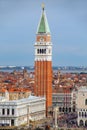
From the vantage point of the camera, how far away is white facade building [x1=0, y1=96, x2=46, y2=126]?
73312mm

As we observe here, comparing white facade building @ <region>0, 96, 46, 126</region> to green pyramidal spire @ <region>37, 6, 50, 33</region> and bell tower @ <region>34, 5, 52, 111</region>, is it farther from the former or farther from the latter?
green pyramidal spire @ <region>37, 6, 50, 33</region>

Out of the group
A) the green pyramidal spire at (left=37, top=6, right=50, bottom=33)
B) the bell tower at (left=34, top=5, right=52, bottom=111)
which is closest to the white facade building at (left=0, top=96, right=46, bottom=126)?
the bell tower at (left=34, top=5, right=52, bottom=111)

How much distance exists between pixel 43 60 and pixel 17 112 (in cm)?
1178

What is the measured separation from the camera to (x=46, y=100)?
83938 millimetres

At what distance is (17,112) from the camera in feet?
242

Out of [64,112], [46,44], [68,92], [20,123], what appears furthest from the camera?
[68,92]

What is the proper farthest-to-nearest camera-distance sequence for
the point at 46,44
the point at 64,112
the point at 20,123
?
the point at 64,112 < the point at 46,44 < the point at 20,123

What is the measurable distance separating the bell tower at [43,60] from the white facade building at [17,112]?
443 cm

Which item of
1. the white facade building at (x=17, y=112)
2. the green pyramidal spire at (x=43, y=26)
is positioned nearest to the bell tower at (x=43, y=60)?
the green pyramidal spire at (x=43, y=26)

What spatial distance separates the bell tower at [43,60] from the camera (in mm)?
83625

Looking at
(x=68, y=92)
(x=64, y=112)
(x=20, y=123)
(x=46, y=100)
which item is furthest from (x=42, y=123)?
(x=68, y=92)

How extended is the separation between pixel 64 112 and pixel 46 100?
Result: 672 cm

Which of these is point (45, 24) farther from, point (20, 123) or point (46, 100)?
point (20, 123)

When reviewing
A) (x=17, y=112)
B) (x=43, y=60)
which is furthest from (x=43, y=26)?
(x=17, y=112)
